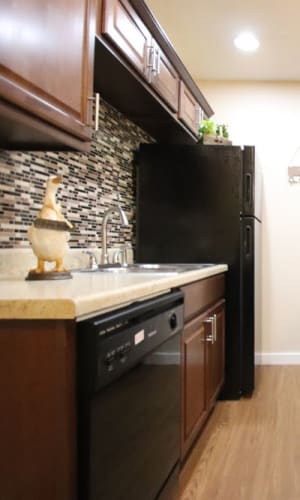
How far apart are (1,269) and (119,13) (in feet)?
3.67

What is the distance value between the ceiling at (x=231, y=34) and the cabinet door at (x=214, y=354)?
5.76 feet

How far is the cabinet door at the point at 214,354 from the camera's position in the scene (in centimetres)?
257

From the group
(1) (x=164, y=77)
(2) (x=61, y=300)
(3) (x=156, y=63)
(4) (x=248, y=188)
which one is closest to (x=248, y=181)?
(4) (x=248, y=188)

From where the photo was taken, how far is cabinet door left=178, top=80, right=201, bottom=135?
2881 mm

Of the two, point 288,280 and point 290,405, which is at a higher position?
point 288,280

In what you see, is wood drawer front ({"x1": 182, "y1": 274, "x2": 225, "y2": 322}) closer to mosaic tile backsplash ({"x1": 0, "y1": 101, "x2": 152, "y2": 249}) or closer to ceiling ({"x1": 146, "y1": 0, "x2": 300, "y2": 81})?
mosaic tile backsplash ({"x1": 0, "y1": 101, "x2": 152, "y2": 249})

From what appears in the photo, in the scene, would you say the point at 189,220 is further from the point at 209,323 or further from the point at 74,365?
the point at 74,365

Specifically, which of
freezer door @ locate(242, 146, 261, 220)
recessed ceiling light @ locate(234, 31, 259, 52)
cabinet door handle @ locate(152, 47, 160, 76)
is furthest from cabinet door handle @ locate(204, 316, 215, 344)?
recessed ceiling light @ locate(234, 31, 259, 52)

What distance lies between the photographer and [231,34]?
10.7 ft

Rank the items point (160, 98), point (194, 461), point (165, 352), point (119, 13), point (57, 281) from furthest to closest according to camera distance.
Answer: point (160, 98), point (194, 461), point (119, 13), point (165, 352), point (57, 281)

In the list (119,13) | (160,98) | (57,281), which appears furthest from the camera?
(160,98)

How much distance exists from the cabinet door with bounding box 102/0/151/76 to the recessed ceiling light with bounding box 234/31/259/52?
3.93ft

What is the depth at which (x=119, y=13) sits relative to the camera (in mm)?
1978

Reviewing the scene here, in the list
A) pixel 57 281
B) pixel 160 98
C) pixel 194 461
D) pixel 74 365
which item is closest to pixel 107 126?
pixel 160 98
